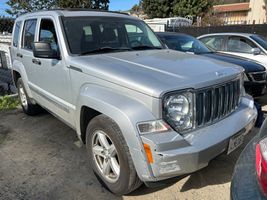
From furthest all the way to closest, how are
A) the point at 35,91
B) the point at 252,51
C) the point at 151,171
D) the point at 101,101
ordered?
1. the point at 252,51
2. the point at 35,91
3. the point at 101,101
4. the point at 151,171

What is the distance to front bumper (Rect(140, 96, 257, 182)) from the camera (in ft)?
7.52

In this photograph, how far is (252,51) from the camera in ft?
23.4

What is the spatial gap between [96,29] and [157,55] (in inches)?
37.2

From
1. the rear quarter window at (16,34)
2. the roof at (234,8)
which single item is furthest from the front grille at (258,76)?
the roof at (234,8)

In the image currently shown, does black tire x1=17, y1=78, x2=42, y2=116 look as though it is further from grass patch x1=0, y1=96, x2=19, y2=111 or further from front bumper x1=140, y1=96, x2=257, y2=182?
front bumper x1=140, y1=96, x2=257, y2=182

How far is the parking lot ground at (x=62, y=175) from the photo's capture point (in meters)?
2.99

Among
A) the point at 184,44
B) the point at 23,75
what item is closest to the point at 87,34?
the point at 23,75

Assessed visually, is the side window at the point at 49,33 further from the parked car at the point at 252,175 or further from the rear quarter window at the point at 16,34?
the parked car at the point at 252,175

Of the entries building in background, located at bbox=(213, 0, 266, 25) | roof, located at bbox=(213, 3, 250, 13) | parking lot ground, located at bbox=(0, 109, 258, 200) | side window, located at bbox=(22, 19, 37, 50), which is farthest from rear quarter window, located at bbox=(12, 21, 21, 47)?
roof, located at bbox=(213, 3, 250, 13)

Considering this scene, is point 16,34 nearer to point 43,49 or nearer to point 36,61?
point 36,61

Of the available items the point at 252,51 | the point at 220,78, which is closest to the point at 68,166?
the point at 220,78

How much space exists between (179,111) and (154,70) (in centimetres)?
57

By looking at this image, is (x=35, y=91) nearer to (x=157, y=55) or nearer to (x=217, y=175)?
(x=157, y=55)

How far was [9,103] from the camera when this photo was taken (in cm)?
658
